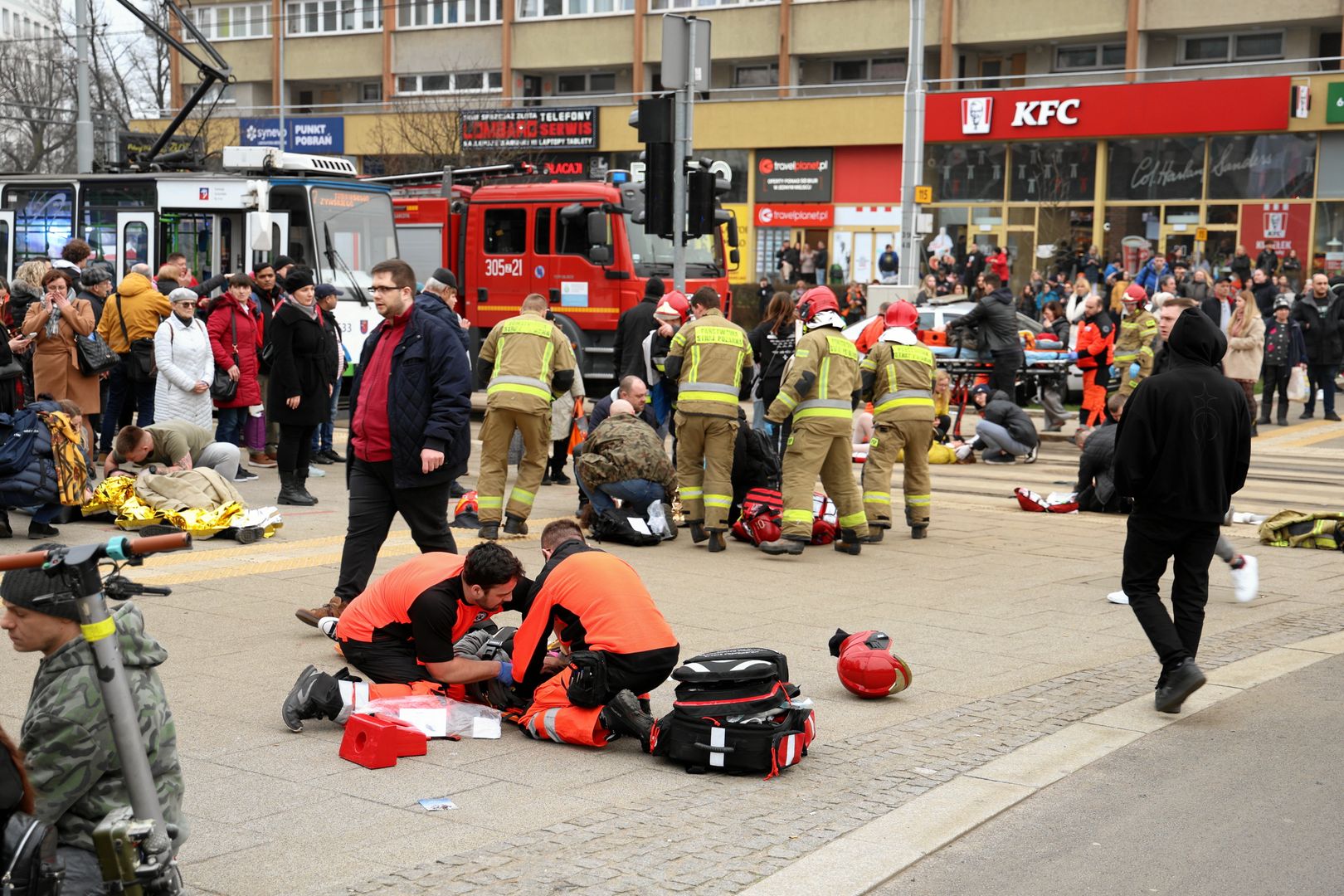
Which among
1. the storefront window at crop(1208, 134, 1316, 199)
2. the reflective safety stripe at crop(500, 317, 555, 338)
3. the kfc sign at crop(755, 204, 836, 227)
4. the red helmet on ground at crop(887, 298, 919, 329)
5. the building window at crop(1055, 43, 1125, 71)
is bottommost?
the reflective safety stripe at crop(500, 317, 555, 338)

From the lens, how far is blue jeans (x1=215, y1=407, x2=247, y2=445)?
560 inches

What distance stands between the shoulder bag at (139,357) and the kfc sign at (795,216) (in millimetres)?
34139

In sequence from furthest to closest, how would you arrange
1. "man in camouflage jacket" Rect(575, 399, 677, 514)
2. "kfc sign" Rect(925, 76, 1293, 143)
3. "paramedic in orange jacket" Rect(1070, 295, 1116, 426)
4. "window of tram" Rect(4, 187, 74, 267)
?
1. "kfc sign" Rect(925, 76, 1293, 143)
2. "window of tram" Rect(4, 187, 74, 267)
3. "paramedic in orange jacket" Rect(1070, 295, 1116, 426)
4. "man in camouflage jacket" Rect(575, 399, 677, 514)

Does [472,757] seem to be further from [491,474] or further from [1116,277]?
[1116,277]

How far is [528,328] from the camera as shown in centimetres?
1152

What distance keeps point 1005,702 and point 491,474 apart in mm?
5138

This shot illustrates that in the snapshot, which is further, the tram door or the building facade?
the building facade

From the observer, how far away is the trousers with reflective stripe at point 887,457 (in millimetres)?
11789

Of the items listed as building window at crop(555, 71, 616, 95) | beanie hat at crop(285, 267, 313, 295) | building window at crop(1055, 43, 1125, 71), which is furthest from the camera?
building window at crop(555, 71, 616, 95)

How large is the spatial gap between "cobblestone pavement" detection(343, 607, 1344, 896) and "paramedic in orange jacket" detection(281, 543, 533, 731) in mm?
1155

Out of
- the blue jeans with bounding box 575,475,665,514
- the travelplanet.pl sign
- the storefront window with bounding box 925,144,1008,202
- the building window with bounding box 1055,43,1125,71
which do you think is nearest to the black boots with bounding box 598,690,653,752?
the blue jeans with bounding box 575,475,665,514

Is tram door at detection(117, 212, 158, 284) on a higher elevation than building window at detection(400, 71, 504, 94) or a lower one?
lower

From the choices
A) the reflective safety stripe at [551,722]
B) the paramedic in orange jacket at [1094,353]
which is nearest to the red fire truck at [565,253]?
the paramedic in orange jacket at [1094,353]

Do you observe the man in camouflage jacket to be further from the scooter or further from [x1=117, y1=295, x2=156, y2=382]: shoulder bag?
the scooter
